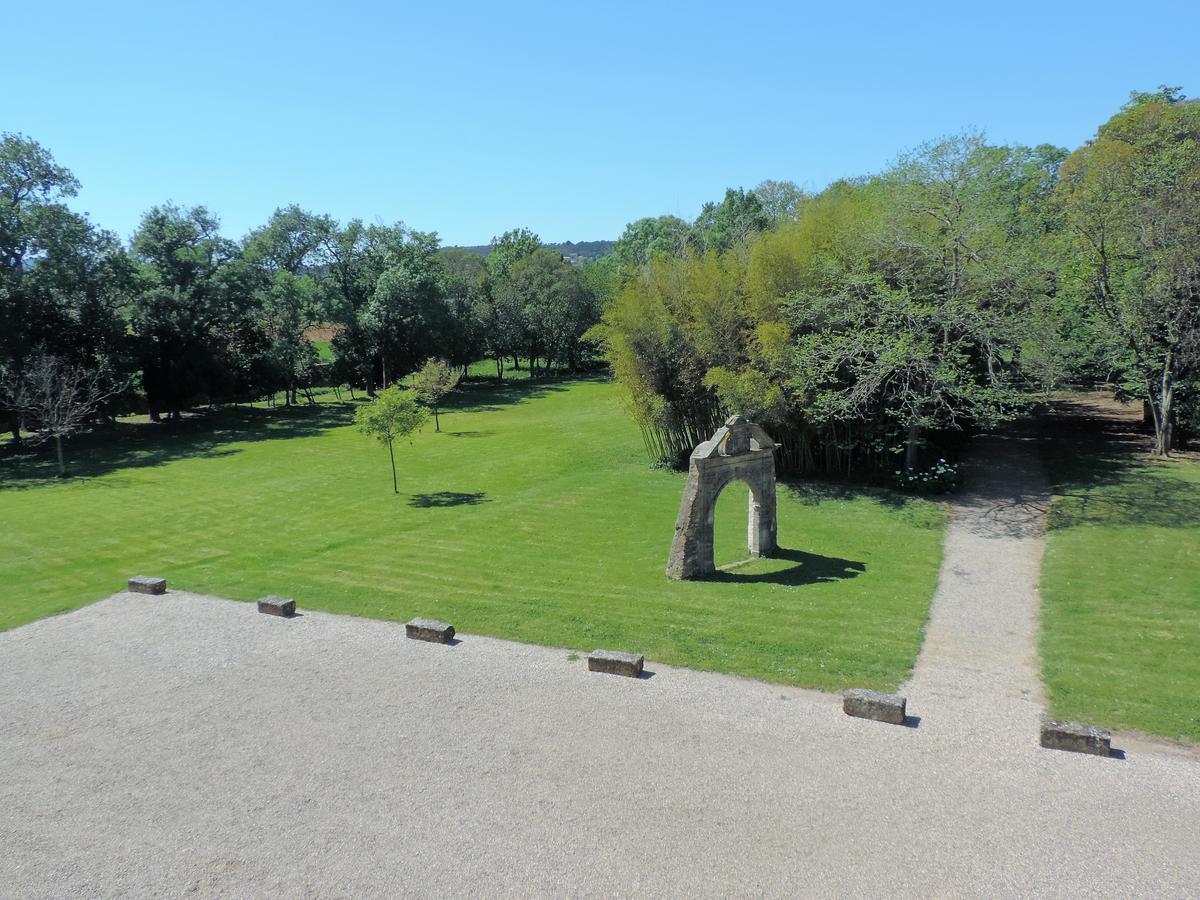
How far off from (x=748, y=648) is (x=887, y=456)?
14812 mm

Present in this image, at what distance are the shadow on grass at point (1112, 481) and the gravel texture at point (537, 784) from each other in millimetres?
9686

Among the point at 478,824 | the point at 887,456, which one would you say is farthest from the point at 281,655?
the point at 887,456

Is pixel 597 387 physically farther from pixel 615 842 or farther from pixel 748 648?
pixel 615 842

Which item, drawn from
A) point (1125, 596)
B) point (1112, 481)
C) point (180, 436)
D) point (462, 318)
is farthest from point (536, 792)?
point (462, 318)

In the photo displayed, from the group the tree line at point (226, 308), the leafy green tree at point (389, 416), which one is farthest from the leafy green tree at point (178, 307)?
the leafy green tree at point (389, 416)

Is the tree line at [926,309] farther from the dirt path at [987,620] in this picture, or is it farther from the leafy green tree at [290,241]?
the leafy green tree at [290,241]

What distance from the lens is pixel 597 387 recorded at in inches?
2120

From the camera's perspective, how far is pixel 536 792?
7922 mm

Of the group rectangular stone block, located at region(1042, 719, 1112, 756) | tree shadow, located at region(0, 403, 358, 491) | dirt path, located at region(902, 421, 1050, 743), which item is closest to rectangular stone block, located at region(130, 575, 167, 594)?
dirt path, located at region(902, 421, 1050, 743)

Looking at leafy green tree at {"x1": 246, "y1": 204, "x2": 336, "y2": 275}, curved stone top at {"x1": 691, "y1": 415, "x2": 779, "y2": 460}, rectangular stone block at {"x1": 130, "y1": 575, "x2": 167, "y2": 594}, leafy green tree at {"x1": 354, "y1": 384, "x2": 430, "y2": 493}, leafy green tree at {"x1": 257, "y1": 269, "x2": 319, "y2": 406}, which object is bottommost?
rectangular stone block at {"x1": 130, "y1": 575, "x2": 167, "y2": 594}

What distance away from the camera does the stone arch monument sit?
1504 cm

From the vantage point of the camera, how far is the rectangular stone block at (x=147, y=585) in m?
15.2

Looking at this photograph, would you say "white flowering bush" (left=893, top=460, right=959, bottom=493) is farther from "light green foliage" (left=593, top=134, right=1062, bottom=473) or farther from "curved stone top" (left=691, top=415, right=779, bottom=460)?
"curved stone top" (left=691, top=415, right=779, bottom=460)

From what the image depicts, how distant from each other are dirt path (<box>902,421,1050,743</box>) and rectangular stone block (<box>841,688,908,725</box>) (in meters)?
0.40
